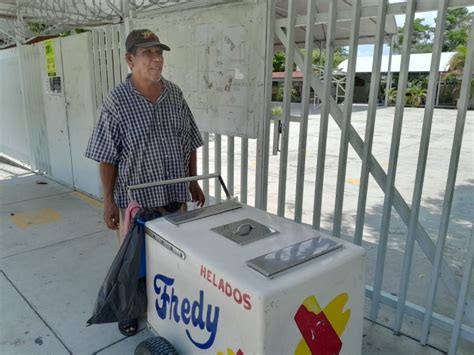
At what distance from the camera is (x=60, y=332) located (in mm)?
2436

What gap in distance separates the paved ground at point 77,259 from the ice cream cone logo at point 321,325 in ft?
3.11

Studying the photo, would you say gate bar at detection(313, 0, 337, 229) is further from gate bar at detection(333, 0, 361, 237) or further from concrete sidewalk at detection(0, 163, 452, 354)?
concrete sidewalk at detection(0, 163, 452, 354)

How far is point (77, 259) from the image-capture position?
340 cm

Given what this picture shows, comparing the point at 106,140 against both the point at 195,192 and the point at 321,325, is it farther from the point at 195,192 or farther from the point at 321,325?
the point at 321,325

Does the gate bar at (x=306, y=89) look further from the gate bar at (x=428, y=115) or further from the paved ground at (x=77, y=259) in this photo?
the paved ground at (x=77, y=259)

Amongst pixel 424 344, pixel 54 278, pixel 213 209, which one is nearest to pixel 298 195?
pixel 213 209

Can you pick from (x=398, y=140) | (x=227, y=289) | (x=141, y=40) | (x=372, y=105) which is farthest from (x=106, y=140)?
(x=398, y=140)

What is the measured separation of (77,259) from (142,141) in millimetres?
1786

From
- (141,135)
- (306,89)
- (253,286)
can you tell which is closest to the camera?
(253,286)

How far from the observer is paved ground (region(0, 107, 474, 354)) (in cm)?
237

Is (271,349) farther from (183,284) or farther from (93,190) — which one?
(93,190)

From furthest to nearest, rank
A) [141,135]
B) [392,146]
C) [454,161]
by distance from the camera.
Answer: [392,146] → [141,135] → [454,161]

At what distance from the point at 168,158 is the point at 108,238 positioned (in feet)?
6.48

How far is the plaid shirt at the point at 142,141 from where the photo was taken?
2.12 metres
